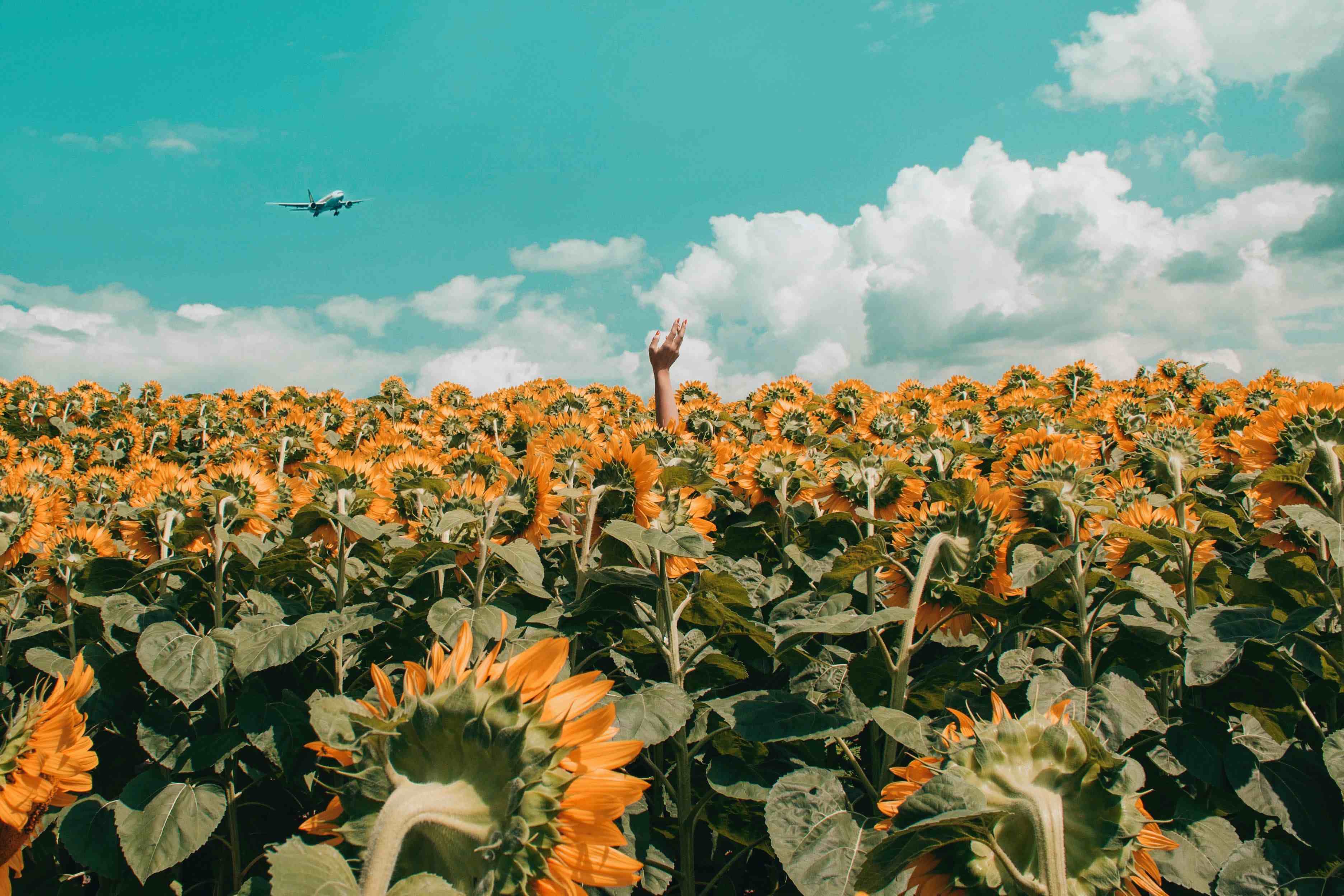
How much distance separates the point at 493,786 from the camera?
2.70 ft

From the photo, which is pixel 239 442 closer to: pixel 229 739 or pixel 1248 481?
pixel 229 739

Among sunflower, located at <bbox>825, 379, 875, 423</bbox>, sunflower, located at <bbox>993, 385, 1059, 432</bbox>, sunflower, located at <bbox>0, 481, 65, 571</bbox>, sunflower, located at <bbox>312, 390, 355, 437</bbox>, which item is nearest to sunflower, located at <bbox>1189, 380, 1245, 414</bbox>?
sunflower, located at <bbox>993, 385, 1059, 432</bbox>

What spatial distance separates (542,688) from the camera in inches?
36.5

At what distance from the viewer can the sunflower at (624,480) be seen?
2.54 metres

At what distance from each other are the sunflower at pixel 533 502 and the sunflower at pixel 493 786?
1757 mm

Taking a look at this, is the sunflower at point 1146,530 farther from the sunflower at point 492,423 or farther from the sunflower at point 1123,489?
the sunflower at point 492,423

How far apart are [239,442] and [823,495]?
203 inches

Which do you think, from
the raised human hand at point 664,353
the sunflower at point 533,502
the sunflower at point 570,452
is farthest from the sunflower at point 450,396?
the sunflower at point 533,502

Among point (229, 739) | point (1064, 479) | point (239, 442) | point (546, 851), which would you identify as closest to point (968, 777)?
point (546, 851)

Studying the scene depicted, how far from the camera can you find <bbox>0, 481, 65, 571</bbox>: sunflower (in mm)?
3434

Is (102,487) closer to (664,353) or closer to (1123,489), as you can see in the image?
(664,353)

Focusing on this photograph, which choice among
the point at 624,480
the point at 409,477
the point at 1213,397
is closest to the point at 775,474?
the point at 624,480

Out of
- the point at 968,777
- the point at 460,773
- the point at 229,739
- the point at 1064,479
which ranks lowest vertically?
the point at 229,739

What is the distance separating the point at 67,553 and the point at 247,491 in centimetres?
93
